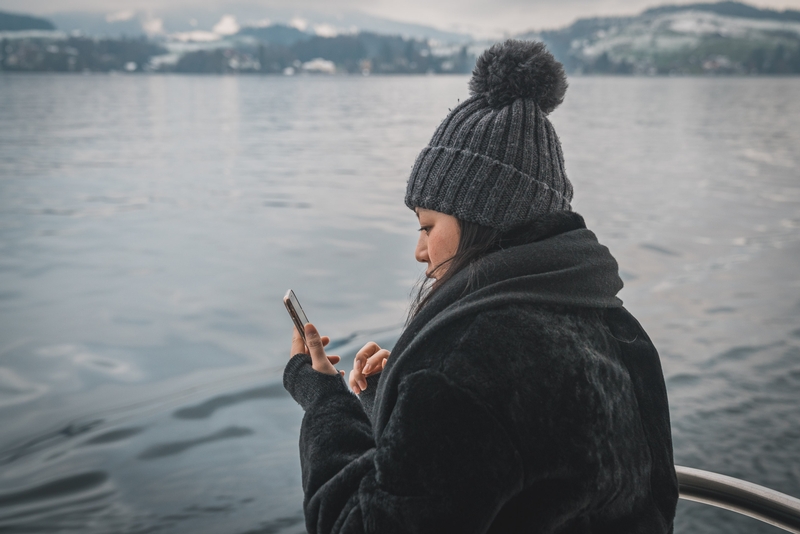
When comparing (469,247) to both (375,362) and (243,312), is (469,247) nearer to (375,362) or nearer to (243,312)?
(375,362)

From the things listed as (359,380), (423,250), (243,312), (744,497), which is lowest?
(243,312)

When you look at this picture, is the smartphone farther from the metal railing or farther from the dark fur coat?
the metal railing

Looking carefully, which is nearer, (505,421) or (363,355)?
(505,421)

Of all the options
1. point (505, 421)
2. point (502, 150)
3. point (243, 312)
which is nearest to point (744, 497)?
point (505, 421)

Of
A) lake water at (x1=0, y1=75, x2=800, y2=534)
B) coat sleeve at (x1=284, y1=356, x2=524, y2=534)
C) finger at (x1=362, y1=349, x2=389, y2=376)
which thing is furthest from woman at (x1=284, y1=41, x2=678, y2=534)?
lake water at (x1=0, y1=75, x2=800, y2=534)

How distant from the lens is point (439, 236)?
1.66m

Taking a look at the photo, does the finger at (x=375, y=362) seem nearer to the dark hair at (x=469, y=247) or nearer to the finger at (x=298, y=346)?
the finger at (x=298, y=346)

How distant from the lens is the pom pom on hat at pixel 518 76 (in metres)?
1.60

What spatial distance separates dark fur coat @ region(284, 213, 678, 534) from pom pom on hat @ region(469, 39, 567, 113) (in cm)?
30

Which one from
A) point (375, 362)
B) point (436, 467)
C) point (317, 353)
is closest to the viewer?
point (436, 467)

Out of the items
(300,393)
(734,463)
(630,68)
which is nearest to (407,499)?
(300,393)

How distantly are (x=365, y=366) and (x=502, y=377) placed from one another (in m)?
0.82

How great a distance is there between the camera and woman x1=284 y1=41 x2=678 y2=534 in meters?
1.27

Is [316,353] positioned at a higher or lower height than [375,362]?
higher
